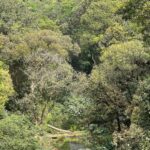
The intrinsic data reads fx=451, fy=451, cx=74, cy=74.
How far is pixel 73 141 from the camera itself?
102ft

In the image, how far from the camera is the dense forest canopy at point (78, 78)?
18.7 m

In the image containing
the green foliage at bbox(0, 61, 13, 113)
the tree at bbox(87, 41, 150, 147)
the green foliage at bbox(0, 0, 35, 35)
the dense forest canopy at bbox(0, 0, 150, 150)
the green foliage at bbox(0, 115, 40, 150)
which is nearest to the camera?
the green foliage at bbox(0, 115, 40, 150)

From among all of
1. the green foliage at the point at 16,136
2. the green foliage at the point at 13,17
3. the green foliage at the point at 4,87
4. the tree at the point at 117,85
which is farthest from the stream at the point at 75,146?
the green foliage at the point at 13,17

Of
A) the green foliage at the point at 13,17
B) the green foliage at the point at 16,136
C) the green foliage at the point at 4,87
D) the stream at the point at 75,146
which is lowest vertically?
the stream at the point at 75,146

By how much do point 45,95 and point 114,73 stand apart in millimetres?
8801

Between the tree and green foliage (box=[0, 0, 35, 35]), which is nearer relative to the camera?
the tree

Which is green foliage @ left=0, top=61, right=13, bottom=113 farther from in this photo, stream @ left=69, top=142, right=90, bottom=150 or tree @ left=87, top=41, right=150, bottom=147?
tree @ left=87, top=41, right=150, bottom=147

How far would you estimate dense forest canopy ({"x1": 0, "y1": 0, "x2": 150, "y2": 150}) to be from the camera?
18.7 m

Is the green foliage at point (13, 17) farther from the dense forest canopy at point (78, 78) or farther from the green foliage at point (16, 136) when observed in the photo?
the green foliage at point (16, 136)

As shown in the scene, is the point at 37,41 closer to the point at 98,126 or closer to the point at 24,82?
the point at 24,82

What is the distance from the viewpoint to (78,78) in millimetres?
35562

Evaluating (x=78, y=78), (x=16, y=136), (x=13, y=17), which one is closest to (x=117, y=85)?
(x=16, y=136)

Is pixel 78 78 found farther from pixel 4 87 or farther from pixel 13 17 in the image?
pixel 13 17

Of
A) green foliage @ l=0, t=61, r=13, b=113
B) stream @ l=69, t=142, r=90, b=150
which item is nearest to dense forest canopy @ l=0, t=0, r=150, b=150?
green foliage @ l=0, t=61, r=13, b=113
